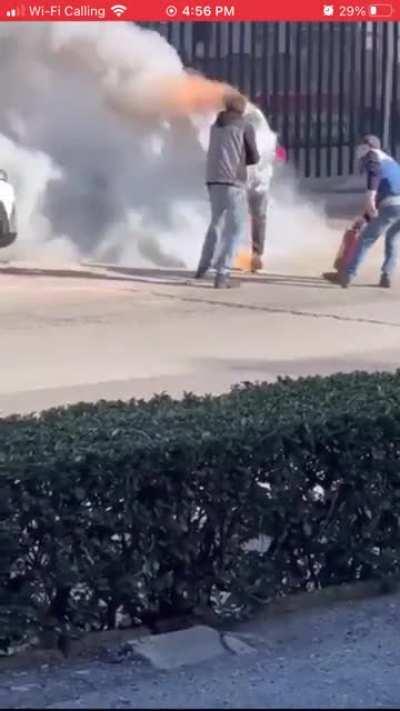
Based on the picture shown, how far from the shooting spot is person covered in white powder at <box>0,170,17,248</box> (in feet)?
53.2

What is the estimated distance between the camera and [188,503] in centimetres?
665

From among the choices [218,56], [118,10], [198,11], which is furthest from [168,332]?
[218,56]

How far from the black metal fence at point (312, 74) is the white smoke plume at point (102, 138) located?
2097 mm

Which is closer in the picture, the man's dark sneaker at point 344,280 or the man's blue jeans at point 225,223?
the man's blue jeans at point 225,223

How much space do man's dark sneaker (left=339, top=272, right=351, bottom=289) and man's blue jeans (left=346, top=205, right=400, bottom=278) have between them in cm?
5

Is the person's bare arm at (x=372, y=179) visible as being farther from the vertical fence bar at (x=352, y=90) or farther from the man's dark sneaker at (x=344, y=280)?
the vertical fence bar at (x=352, y=90)

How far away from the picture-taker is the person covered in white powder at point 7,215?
16219mm

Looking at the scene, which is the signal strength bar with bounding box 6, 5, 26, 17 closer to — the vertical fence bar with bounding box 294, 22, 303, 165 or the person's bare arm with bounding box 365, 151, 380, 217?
the person's bare arm with bounding box 365, 151, 380, 217

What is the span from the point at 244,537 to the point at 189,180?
11.8 metres

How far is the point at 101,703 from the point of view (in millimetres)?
5867

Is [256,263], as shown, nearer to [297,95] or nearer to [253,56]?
[253,56]

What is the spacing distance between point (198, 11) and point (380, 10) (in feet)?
10.4

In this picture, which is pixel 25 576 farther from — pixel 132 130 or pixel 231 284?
pixel 132 130

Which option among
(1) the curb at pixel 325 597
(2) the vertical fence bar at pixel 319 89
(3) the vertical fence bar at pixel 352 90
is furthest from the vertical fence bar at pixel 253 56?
(1) the curb at pixel 325 597
